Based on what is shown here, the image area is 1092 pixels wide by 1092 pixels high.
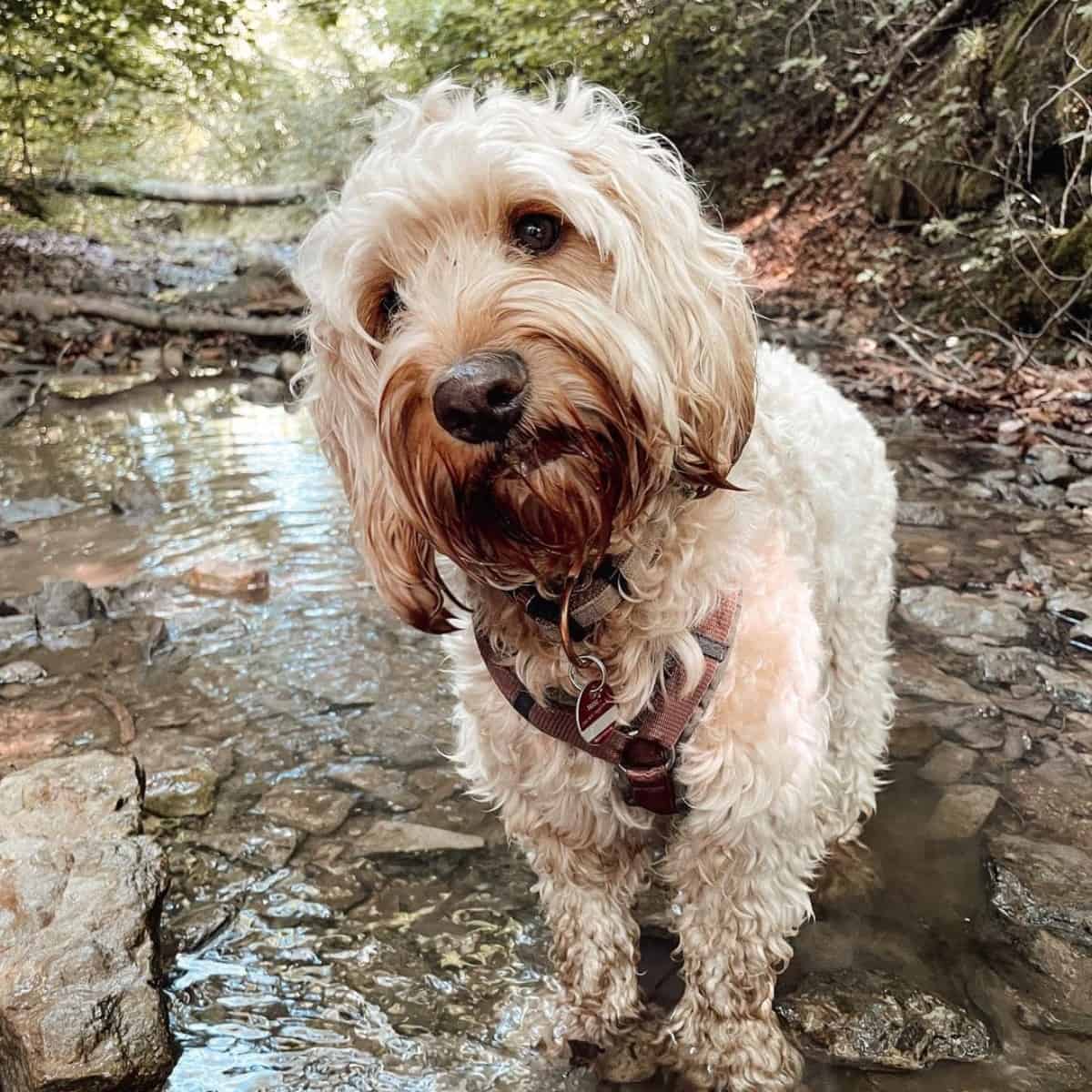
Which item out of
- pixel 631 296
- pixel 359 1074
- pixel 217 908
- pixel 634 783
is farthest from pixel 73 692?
pixel 631 296

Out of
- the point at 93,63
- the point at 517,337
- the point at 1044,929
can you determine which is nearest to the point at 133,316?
the point at 93,63

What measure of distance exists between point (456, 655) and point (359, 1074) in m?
1.16

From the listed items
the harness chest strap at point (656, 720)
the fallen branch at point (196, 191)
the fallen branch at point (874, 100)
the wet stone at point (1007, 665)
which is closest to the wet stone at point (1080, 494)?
the wet stone at point (1007, 665)

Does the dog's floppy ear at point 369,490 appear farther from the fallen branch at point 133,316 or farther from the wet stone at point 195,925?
the fallen branch at point 133,316

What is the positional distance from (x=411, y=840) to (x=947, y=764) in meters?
2.03

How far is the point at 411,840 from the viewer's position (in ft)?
11.6

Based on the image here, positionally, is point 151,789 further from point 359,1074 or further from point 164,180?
point 164,180

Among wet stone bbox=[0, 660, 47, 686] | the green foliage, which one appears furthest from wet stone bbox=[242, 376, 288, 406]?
wet stone bbox=[0, 660, 47, 686]

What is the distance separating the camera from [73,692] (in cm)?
454

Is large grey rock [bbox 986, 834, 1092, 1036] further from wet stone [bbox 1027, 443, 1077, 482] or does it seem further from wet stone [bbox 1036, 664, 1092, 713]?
wet stone [bbox 1027, 443, 1077, 482]

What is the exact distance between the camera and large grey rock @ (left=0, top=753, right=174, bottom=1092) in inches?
95.0

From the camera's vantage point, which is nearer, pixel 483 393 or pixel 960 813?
pixel 483 393

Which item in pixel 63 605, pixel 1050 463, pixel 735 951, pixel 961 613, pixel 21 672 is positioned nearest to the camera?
pixel 735 951

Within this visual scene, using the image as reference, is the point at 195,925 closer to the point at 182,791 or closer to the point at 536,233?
the point at 182,791
